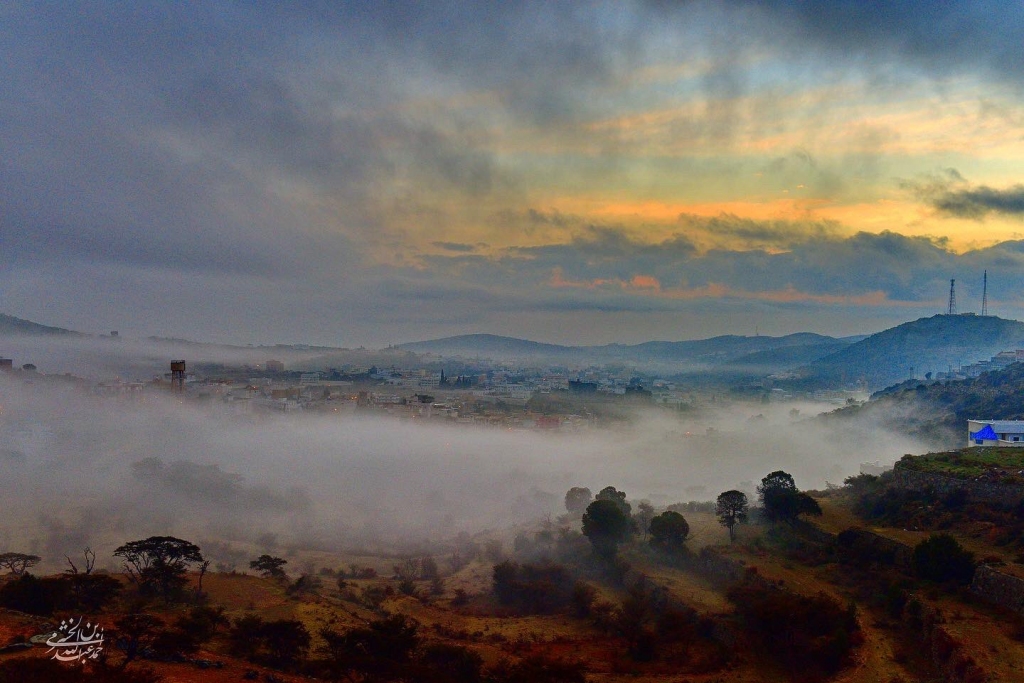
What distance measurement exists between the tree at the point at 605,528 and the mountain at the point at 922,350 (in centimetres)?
12769

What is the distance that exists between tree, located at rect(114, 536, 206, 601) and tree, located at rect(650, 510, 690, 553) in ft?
67.0

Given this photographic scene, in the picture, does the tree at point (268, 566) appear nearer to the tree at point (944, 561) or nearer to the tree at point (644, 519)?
the tree at point (644, 519)

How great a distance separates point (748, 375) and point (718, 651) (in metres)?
168

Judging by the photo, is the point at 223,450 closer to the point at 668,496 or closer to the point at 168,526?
the point at 168,526

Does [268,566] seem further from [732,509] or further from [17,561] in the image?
[732,509]

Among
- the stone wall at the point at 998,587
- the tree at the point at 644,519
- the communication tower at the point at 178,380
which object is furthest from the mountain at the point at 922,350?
the stone wall at the point at 998,587

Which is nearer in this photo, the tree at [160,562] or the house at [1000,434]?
the tree at [160,562]

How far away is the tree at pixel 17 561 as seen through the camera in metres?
27.3

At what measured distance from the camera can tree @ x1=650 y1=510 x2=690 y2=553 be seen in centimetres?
2962

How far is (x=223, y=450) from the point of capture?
6378 cm

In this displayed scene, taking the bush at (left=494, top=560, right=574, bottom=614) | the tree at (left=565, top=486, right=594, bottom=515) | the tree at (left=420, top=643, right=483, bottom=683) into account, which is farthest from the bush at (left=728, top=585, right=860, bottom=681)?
the tree at (left=565, top=486, right=594, bottom=515)

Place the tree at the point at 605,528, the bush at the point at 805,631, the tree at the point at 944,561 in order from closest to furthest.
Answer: the bush at the point at 805,631
the tree at the point at 944,561
the tree at the point at 605,528

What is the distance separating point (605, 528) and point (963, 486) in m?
16.2

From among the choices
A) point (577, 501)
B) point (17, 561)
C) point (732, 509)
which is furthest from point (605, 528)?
point (17, 561)
